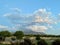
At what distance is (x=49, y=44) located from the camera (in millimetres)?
57062

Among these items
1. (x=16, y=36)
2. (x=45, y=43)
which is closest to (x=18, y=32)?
(x=16, y=36)

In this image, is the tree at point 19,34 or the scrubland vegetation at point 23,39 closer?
the scrubland vegetation at point 23,39

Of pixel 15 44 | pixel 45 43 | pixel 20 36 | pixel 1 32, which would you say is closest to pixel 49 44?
pixel 45 43

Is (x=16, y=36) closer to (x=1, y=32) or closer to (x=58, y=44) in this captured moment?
(x=1, y=32)

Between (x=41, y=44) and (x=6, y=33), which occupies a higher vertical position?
(x=6, y=33)

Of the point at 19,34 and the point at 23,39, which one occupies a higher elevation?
the point at 19,34

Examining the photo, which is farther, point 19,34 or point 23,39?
point 19,34

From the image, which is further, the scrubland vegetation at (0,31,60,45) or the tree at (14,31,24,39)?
the tree at (14,31,24,39)

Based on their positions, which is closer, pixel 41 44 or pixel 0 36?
pixel 41 44

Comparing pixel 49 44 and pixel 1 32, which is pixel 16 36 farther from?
pixel 49 44

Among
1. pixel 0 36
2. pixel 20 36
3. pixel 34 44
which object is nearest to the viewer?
pixel 34 44

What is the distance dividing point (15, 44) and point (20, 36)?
73.5ft

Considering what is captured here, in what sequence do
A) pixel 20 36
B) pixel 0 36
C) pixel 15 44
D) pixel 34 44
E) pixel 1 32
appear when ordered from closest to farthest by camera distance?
pixel 34 44, pixel 15 44, pixel 20 36, pixel 0 36, pixel 1 32

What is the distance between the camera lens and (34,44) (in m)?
63.4
